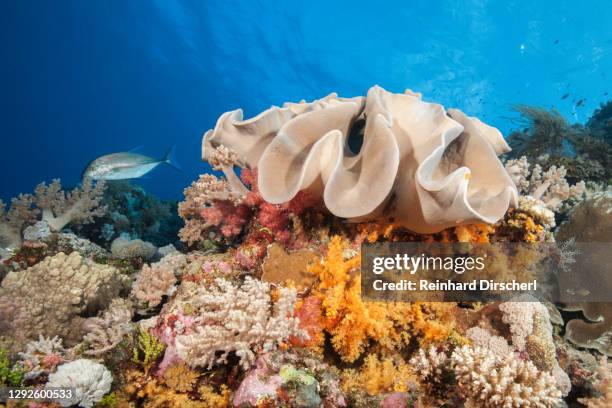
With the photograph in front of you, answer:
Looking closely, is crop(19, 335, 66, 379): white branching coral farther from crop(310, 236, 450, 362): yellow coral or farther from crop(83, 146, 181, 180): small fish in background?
crop(83, 146, 181, 180): small fish in background

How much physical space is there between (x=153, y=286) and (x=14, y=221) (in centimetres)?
381

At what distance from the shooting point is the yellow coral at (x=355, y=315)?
2.31 metres

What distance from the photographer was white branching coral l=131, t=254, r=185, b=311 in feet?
10.7

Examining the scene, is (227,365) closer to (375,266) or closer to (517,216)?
(375,266)

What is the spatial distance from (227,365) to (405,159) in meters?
2.24

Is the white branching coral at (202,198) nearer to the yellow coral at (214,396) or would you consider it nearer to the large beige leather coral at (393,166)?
the large beige leather coral at (393,166)

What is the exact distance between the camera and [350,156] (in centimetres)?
297

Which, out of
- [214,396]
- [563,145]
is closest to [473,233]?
[214,396]

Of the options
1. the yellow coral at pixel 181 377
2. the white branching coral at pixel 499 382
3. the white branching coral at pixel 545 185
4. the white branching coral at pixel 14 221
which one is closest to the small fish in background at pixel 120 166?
the white branching coral at pixel 14 221

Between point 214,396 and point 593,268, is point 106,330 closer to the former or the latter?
point 214,396

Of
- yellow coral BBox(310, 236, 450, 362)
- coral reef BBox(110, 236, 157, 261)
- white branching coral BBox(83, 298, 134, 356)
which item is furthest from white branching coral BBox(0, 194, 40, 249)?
yellow coral BBox(310, 236, 450, 362)

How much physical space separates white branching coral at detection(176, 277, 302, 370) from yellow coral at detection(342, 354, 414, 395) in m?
0.54

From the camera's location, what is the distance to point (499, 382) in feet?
6.87

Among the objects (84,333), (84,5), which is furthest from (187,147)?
(84,333)
